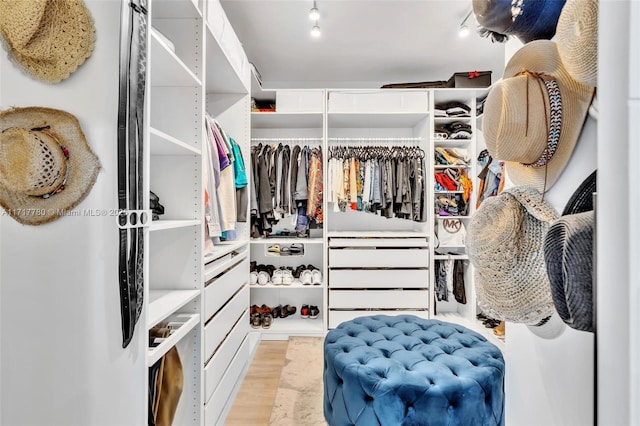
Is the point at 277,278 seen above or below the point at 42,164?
below

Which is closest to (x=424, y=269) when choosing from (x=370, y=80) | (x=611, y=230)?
(x=370, y=80)

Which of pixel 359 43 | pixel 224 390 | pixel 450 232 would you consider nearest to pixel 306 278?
pixel 224 390

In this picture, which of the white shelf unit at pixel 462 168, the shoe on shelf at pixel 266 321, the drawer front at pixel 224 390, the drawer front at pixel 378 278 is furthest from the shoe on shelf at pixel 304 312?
the white shelf unit at pixel 462 168

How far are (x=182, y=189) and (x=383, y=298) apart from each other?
6.75 ft

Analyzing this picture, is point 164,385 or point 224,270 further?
point 224,270

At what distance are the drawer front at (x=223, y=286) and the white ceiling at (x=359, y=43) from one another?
180cm

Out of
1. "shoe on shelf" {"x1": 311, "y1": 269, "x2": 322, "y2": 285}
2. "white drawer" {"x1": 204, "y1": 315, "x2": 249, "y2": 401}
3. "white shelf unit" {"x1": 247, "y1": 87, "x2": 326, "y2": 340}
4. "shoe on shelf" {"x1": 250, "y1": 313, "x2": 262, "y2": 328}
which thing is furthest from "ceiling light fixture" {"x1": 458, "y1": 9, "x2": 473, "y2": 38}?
"shoe on shelf" {"x1": 250, "y1": 313, "x2": 262, "y2": 328}

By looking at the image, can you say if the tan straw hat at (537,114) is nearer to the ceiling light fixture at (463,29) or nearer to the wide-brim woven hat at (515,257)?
the wide-brim woven hat at (515,257)

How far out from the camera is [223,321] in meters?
1.88

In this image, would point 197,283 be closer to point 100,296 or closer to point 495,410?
point 100,296

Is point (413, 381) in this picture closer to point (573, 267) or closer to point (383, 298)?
point (573, 267)

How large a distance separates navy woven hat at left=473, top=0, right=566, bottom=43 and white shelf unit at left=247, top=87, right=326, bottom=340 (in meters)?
2.44

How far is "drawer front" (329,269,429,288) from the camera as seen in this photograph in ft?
9.66

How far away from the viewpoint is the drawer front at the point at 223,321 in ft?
5.39
